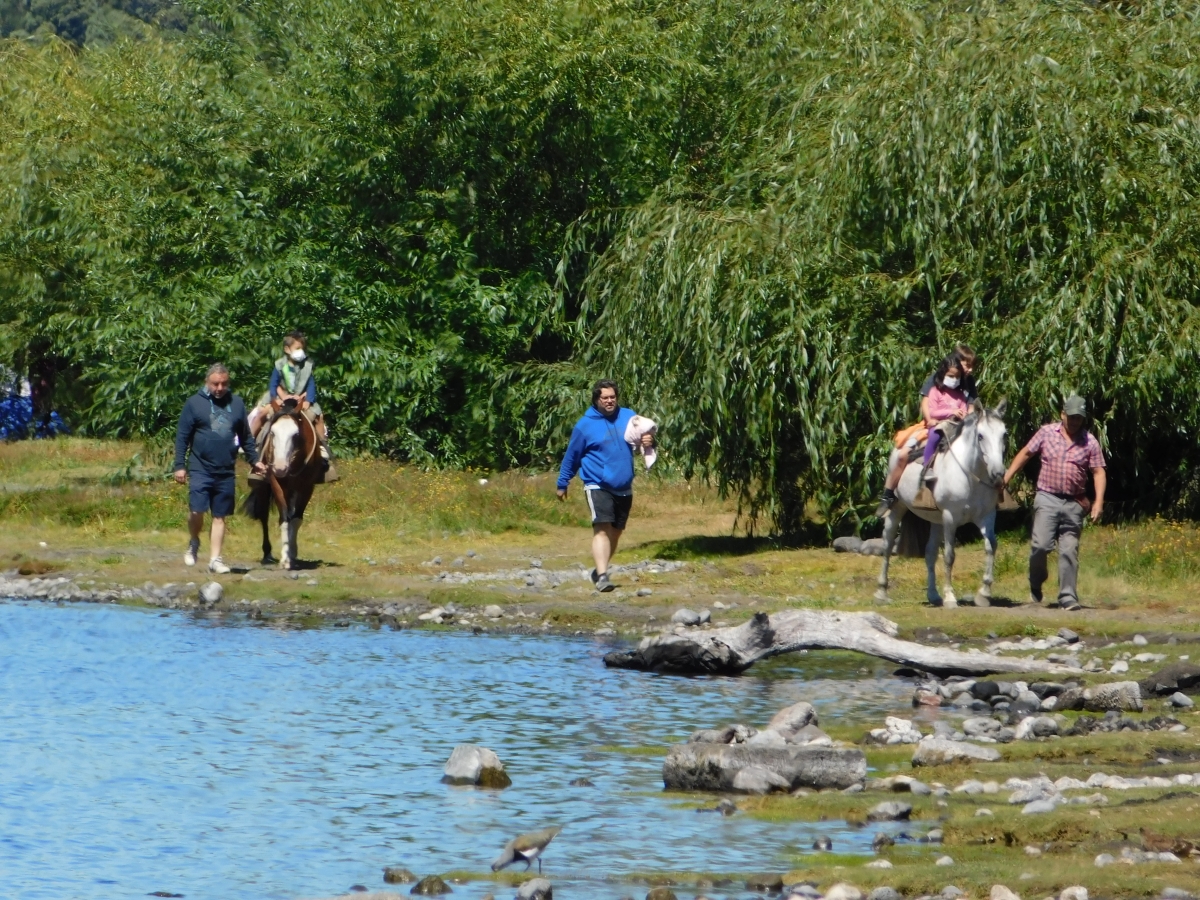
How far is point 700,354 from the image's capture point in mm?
23250

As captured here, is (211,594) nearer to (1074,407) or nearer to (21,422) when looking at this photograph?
(1074,407)

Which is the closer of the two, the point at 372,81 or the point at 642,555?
the point at 642,555

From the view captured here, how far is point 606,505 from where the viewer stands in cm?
1917

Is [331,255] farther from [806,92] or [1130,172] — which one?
[1130,172]

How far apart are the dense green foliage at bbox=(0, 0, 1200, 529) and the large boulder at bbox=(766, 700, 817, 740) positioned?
9873mm

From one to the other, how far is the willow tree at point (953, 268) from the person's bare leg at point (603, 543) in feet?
12.5

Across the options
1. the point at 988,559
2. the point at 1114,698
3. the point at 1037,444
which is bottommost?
the point at 1114,698

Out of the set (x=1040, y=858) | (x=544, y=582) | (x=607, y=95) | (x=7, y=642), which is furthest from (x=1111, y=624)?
(x=607, y=95)

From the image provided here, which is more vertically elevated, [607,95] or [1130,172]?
[607,95]

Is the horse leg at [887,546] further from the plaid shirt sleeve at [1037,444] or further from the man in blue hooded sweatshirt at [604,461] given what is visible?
the man in blue hooded sweatshirt at [604,461]

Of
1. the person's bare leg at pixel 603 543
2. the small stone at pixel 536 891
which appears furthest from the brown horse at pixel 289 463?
the small stone at pixel 536 891

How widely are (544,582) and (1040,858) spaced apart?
12.6 metres

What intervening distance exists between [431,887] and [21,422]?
41.6 metres

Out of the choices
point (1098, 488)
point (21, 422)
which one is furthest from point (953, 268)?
point (21, 422)
